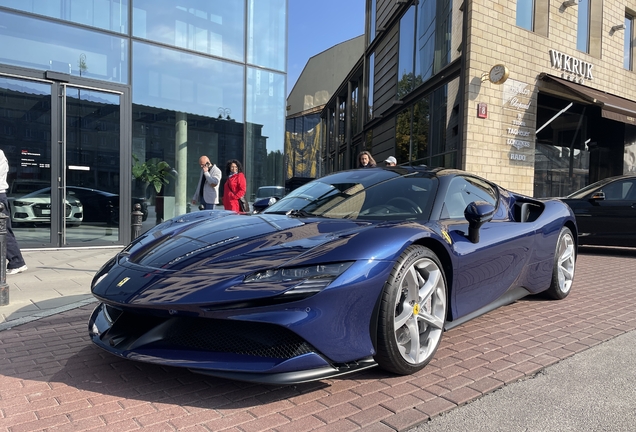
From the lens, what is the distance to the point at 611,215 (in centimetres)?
854

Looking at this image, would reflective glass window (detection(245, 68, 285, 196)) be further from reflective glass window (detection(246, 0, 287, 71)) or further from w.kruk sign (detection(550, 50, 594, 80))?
w.kruk sign (detection(550, 50, 594, 80))

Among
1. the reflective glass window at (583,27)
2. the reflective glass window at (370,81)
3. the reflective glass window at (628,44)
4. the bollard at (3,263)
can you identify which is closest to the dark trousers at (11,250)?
the bollard at (3,263)

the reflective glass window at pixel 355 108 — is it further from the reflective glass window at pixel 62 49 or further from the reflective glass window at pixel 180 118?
the reflective glass window at pixel 62 49

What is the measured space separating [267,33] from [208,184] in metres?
5.06

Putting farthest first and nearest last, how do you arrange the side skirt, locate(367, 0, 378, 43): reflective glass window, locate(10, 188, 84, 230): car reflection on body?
1. locate(367, 0, 378, 43): reflective glass window
2. locate(10, 188, 84, 230): car reflection on body
3. the side skirt

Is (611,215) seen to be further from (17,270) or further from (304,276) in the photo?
(17,270)

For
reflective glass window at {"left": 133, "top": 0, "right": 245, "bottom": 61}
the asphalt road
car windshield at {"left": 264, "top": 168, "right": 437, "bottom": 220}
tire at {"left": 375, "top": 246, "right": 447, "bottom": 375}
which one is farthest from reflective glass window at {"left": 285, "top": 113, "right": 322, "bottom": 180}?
the asphalt road

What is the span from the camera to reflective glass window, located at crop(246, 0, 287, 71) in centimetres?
1092

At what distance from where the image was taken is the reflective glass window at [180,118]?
9.48 m

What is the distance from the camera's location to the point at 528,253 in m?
3.91

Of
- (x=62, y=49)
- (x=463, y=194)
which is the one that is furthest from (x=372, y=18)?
(x=463, y=194)

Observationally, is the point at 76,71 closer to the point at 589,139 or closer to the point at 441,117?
the point at 441,117

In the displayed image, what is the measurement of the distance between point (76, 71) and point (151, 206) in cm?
274

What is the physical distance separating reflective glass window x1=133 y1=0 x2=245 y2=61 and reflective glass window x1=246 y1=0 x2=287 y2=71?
0.73ft
